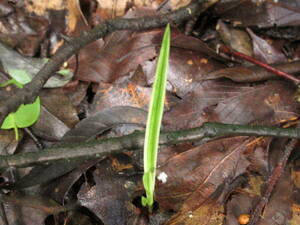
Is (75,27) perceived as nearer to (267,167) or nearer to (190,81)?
(190,81)

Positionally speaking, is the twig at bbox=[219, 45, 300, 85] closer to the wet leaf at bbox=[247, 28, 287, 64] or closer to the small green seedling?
the wet leaf at bbox=[247, 28, 287, 64]

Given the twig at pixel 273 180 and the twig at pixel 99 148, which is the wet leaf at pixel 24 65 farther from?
the twig at pixel 273 180

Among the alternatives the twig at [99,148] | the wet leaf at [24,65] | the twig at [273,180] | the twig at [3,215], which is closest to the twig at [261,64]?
the twig at [273,180]

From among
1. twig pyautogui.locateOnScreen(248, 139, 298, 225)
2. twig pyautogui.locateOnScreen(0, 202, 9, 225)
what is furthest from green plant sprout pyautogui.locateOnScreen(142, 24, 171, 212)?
twig pyautogui.locateOnScreen(0, 202, 9, 225)

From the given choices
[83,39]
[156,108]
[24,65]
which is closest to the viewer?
[156,108]

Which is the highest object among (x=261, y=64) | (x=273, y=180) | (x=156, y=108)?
(x=156, y=108)

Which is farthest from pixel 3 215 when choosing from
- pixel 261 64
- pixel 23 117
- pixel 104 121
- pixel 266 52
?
pixel 266 52

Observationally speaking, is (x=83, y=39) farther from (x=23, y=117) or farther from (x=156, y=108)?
(x=156, y=108)
